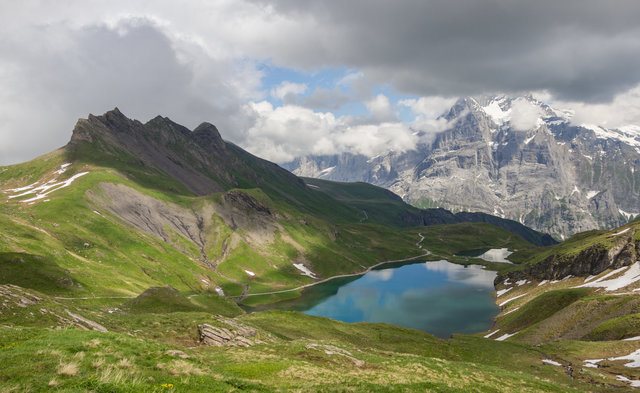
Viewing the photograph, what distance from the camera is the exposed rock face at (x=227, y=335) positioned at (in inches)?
1638

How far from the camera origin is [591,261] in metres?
122

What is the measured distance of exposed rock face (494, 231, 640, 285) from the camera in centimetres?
10962

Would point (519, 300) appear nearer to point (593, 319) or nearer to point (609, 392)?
point (593, 319)

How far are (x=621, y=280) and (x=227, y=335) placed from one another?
11415cm

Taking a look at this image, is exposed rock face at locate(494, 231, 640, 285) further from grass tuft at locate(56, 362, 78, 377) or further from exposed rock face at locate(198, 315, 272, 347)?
grass tuft at locate(56, 362, 78, 377)

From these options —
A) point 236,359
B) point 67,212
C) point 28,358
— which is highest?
point 67,212

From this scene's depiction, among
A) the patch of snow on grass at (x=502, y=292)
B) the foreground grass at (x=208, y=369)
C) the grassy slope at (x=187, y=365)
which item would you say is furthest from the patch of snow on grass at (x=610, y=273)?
the foreground grass at (x=208, y=369)

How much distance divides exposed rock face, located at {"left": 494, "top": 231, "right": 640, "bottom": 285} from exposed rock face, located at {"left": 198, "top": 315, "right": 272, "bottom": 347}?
122 m

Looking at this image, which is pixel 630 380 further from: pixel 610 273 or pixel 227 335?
pixel 610 273

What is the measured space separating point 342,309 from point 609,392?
113 meters

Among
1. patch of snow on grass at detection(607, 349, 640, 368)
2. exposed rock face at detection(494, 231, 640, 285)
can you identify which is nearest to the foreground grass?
patch of snow on grass at detection(607, 349, 640, 368)

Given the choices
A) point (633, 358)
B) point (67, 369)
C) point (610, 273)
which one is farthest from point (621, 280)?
point (67, 369)

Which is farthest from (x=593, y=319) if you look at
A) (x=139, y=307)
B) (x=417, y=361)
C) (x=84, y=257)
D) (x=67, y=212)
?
(x=67, y=212)

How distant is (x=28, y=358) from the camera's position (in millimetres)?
16938
